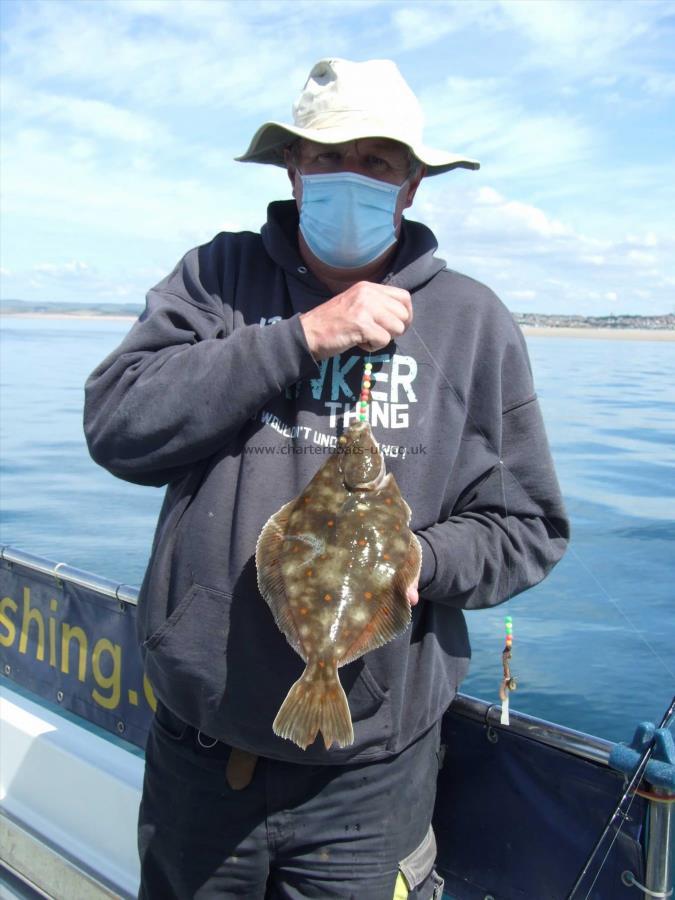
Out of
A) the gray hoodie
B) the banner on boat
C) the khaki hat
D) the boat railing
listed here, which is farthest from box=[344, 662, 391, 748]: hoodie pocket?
the banner on boat

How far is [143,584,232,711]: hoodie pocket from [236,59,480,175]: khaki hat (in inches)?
47.9

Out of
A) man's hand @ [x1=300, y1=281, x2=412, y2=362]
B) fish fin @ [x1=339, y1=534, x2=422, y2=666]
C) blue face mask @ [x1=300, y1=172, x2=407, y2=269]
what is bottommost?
fish fin @ [x1=339, y1=534, x2=422, y2=666]

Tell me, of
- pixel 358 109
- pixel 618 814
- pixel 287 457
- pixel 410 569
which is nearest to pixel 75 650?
pixel 287 457

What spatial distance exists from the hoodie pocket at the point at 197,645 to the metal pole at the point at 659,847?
3.91 feet

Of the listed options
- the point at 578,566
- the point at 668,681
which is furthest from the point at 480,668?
the point at 578,566

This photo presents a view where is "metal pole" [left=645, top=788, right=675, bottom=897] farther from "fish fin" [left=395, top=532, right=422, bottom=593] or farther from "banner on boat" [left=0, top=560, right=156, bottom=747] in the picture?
"banner on boat" [left=0, top=560, right=156, bottom=747]

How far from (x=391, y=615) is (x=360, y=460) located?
0.38m

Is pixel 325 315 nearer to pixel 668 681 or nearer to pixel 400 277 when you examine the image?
pixel 400 277

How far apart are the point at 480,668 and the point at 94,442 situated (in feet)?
14.5

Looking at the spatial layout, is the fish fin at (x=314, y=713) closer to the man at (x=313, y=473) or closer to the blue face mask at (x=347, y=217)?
the man at (x=313, y=473)

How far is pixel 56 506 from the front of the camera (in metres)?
10.6

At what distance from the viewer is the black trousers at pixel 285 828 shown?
6.78ft

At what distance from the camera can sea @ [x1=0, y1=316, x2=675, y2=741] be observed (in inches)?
212

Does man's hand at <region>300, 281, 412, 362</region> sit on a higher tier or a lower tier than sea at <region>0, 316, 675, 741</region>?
higher
